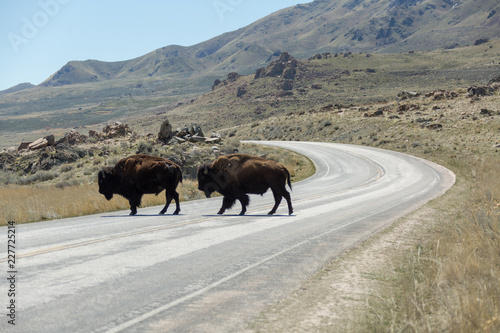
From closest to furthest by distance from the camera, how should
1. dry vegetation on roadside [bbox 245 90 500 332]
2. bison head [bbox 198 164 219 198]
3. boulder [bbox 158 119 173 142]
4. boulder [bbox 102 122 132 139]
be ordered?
dry vegetation on roadside [bbox 245 90 500 332] < bison head [bbox 198 164 219 198] < boulder [bbox 158 119 173 142] < boulder [bbox 102 122 132 139]

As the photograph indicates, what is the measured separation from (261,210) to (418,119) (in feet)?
156

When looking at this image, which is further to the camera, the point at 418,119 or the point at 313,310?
the point at 418,119

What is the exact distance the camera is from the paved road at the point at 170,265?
471cm

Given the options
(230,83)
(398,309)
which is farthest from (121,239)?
(230,83)

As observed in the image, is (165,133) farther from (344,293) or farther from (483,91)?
(483,91)

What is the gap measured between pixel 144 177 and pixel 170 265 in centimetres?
693

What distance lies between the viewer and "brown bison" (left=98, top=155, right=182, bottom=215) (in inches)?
522

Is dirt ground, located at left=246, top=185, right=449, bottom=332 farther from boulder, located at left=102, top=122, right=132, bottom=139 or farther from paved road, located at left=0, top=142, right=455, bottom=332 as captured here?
boulder, located at left=102, top=122, right=132, bottom=139

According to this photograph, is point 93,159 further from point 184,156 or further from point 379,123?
point 379,123

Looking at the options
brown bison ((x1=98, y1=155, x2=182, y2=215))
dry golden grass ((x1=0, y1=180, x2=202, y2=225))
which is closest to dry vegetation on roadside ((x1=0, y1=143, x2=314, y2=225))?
dry golden grass ((x1=0, y1=180, x2=202, y2=225))

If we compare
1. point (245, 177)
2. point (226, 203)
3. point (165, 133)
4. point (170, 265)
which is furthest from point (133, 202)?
Result: point (165, 133)

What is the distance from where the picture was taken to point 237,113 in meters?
127

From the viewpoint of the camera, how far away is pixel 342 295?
5832mm

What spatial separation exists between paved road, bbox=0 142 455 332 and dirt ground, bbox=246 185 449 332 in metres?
0.23
